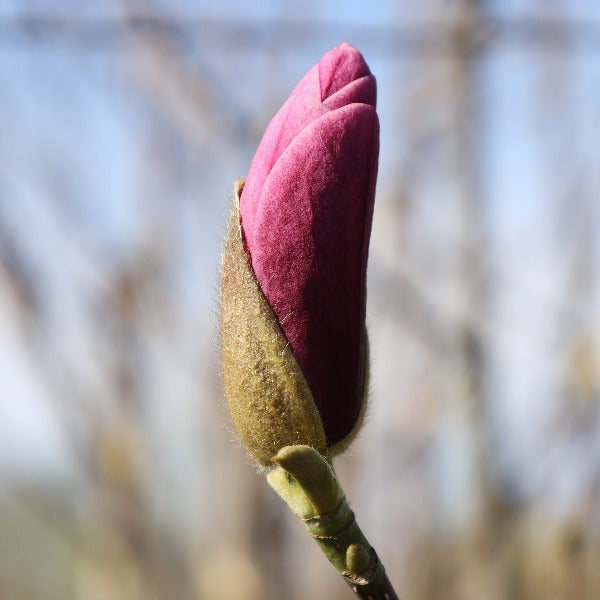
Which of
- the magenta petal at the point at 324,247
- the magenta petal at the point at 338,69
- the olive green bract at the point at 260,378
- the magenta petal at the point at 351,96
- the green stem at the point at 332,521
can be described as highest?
the magenta petal at the point at 338,69

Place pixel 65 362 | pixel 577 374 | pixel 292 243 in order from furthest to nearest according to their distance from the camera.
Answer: pixel 65 362 < pixel 577 374 < pixel 292 243

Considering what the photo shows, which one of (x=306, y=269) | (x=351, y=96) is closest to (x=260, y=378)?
(x=306, y=269)

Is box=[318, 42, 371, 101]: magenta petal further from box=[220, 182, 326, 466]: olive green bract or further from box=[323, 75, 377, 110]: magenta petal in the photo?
box=[220, 182, 326, 466]: olive green bract

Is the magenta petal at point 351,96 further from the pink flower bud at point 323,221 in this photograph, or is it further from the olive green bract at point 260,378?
the olive green bract at point 260,378

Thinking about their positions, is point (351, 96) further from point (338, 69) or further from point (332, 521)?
point (332, 521)

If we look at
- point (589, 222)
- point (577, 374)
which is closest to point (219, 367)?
point (577, 374)

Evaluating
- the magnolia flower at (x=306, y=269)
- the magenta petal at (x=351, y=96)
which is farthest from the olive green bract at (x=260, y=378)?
the magenta petal at (x=351, y=96)

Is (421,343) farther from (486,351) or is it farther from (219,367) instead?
(219,367)
